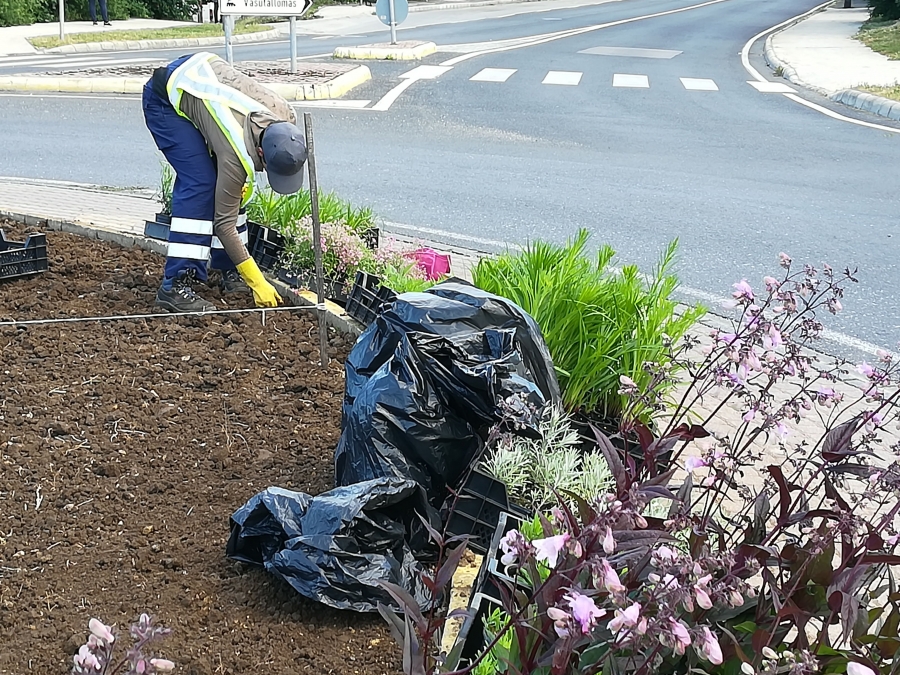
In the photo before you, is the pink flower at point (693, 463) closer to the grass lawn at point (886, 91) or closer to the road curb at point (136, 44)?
the grass lawn at point (886, 91)

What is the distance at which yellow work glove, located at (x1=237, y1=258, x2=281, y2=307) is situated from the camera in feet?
15.0

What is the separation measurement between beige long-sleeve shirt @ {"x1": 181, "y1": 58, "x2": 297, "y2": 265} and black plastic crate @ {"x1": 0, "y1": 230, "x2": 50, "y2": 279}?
1.22m

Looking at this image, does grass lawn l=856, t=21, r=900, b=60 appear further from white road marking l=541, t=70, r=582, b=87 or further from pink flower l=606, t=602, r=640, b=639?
pink flower l=606, t=602, r=640, b=639

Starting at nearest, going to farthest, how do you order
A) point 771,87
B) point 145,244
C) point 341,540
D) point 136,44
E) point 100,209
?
point 341,540 → point 145,244 → point 100,209 → point 771,87 → point 136,44

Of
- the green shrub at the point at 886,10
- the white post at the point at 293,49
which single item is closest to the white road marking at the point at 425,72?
the white post at the point at 293,49

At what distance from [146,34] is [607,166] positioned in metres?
16.9

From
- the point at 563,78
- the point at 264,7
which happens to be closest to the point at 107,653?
the point at 264,7

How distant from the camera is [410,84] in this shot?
1470 cm

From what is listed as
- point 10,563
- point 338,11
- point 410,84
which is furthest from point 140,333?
point 338,11

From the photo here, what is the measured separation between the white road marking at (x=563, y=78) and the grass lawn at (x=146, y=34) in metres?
10.1

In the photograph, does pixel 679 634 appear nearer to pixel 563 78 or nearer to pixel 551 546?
pixel 551 546

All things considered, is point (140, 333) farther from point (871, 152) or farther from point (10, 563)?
point (871, 152)

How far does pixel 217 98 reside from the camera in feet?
14.0

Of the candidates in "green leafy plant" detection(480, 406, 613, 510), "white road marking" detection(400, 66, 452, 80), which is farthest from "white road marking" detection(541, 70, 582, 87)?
"green leafy plant" detection(480, 406, 613, 510)
